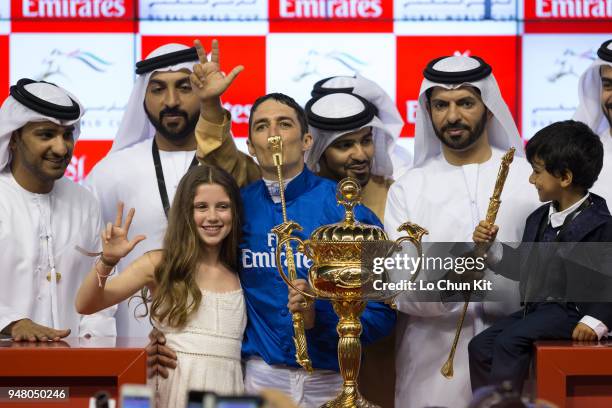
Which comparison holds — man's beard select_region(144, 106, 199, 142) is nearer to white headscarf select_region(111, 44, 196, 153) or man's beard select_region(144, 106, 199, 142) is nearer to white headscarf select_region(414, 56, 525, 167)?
white headscarf select_region(111, 44, 196, 153)

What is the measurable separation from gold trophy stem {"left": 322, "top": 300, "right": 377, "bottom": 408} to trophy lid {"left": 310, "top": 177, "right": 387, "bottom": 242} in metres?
0.19

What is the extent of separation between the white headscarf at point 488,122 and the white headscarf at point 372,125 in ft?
0.81

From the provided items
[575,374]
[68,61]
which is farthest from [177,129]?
[575,374]

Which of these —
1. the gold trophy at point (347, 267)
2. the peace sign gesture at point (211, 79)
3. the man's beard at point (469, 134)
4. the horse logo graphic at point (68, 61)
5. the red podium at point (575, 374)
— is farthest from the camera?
the horse logo graphic at point (68, 61)

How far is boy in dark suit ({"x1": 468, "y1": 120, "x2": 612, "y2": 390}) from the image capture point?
3734 mm

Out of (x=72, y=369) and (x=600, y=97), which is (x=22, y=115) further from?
(x=600, y=97)

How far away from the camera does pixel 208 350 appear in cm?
374

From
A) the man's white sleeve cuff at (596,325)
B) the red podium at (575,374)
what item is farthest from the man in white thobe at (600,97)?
the red podium at (575,374)

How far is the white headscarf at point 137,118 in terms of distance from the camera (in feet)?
16.6

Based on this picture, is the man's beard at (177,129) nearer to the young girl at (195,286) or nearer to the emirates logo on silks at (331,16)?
the young girl at (195,286)

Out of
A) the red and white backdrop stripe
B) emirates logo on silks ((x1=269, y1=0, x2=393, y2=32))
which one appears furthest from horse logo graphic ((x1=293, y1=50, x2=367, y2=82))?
emirates logo on silks ((x1=269, y1=0, x2=393, y2=32))

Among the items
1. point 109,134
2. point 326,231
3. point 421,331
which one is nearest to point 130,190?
point 109,134

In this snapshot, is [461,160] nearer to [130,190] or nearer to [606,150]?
[606,150]

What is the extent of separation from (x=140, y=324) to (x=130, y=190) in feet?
1.89
